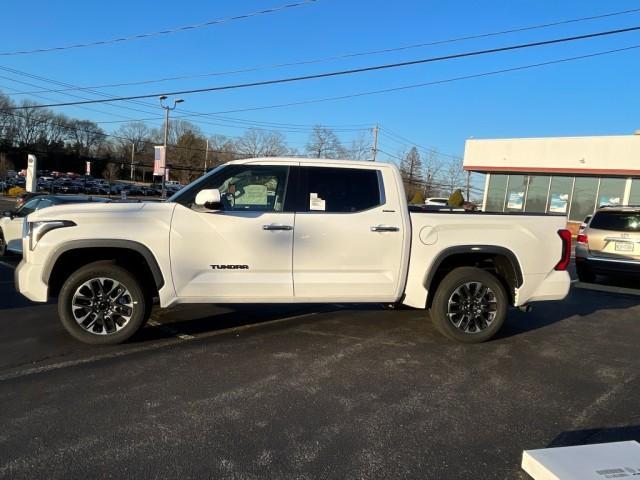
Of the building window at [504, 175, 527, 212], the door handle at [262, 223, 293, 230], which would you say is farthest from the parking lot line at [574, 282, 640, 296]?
the building window at [504, 175, 527, 212]

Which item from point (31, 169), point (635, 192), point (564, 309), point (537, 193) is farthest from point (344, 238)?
point (31, 169)

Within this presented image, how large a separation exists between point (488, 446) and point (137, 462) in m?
2.23

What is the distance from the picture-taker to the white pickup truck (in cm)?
492

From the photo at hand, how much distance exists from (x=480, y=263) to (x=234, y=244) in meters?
2.91

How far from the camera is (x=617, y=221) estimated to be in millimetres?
9977

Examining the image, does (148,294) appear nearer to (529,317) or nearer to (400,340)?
(400,340)

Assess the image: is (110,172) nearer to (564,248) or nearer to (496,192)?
(496,192)

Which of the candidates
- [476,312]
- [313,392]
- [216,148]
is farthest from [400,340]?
[216,148]

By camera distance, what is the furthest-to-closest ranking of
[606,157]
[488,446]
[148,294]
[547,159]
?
[547,159], [606,157], [148,294], [488,446]

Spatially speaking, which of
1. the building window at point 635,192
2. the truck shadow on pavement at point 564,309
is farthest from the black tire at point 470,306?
the building window at point 635,192

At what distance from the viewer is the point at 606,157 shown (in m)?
25.0

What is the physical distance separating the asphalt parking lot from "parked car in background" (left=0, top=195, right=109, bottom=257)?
4.57 meters

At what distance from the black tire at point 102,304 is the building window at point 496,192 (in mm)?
27678

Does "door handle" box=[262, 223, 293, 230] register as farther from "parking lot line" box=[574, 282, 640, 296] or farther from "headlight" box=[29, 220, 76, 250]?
"parking lot line" box=[574, 282, 640, 296]
